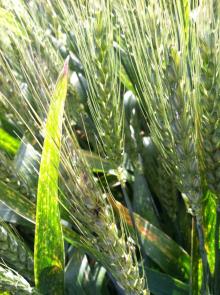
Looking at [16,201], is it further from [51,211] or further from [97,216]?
[97,216]

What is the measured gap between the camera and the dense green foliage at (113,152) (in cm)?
75

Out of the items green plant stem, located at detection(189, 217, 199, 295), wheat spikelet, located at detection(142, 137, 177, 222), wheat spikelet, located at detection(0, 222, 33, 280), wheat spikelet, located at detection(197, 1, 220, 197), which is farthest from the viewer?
wheat spikelet, located at detection(142, 137, 177, 222)

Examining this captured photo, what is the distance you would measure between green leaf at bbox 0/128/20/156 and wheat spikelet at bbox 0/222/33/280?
0.39 metres

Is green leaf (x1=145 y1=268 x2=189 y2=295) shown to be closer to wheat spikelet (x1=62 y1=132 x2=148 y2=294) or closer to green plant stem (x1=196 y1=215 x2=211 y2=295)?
green plant stem (x1=196 y1=215 x2=211 y2=295)

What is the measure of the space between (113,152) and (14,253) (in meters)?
0.22

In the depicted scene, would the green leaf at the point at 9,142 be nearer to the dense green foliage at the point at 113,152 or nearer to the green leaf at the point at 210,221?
the dense green foliage at the point at 113,152

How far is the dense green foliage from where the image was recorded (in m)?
0.75

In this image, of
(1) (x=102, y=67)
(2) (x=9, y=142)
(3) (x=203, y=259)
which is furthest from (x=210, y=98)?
(2) (x=9, y=142)

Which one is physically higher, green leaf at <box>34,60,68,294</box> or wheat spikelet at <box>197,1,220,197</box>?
wheat spikelet at <box>197,1,220,197</box>

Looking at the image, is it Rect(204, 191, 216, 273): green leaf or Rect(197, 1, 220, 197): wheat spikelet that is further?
Rect(204, 191, 216, 273): green leaf

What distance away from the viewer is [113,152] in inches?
34.5

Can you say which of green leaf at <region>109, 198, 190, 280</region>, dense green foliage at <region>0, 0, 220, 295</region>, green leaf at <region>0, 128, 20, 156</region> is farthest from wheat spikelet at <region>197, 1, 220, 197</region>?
green leaf at <region>0, 128, 20, 156</region>

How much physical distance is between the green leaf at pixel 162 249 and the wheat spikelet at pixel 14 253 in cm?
22

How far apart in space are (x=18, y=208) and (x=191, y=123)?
1.13ft
